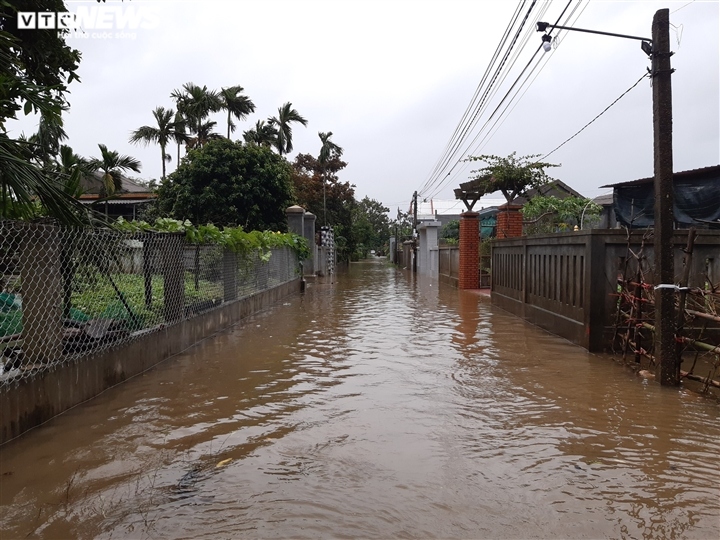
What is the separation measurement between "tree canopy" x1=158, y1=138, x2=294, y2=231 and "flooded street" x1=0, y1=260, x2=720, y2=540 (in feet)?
51.3

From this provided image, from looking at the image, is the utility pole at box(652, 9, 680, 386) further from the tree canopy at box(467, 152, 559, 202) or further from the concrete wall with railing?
the tree canopy at box(467, 152, 559, 202)

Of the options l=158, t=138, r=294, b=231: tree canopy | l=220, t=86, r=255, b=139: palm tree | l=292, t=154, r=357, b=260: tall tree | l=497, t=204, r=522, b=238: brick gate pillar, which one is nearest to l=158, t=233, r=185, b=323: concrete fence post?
l=497, t=204, r=522, b=238: brick gate pillar

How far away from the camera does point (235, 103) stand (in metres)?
32.0

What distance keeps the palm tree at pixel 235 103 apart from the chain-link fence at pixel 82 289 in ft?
83.4

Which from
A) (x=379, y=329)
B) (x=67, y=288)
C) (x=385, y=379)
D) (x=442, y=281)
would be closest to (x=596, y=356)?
(x=385, y=379)

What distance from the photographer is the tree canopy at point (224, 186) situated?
21594mm

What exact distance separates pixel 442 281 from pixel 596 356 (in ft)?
54.7

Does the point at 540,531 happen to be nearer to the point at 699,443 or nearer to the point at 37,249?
the point at 699,443

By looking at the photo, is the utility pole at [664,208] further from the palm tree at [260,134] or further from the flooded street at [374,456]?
the palm tree at [260,134]

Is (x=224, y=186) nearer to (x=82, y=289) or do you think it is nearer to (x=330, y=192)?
(x=82, y=289)

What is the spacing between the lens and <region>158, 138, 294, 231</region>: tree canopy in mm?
21594

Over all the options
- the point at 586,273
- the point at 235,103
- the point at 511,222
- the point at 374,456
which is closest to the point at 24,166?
Answer: the point at 374,456

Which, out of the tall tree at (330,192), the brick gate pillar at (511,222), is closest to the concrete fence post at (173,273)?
the brick gate pillar at (511,222)

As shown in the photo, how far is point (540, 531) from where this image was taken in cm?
289
